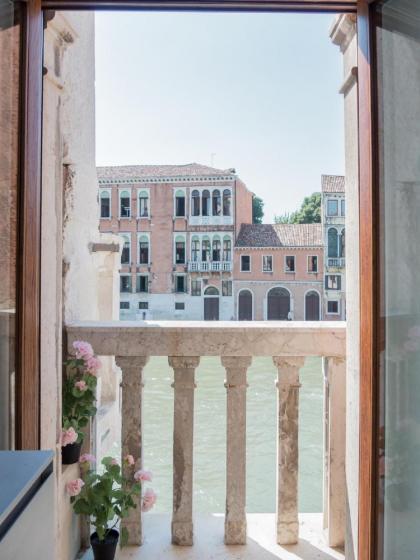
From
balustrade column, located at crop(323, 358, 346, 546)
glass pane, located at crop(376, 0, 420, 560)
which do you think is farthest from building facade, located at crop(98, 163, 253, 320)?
glass pane, located at crop(376, 0, 420, 560)

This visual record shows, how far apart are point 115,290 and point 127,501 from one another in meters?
1.82

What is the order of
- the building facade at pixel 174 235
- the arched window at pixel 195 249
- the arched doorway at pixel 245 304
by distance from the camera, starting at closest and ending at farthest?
the building facade at pixel 174 235 < the arched window at pixel 195 249 < the arched doorway at pixel 245 304

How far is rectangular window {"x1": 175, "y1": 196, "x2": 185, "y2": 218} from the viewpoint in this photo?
73.6 ft

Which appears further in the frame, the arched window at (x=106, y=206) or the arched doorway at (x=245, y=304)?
the arched doorway at (x=245, y=304)

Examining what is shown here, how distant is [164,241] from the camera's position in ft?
75.1

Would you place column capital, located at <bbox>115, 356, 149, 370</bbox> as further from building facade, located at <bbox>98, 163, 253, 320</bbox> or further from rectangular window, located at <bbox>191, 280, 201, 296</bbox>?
rectangular window, located at <bbox>191, 280, 201, 296</bbox>

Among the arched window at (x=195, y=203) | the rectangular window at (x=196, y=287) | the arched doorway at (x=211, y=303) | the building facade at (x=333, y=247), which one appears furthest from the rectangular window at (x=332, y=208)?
the rectangular window at (x=196, y=287)

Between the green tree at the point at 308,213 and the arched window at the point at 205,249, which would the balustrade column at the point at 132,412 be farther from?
the green tree at the point at 308,213

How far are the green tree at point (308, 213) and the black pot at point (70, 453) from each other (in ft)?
79.0

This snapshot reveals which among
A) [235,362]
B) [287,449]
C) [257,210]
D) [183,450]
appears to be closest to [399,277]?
[235,362]

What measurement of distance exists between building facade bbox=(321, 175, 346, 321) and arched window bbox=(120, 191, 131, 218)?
917 centimetres

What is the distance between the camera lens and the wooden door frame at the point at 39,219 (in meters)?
1.25

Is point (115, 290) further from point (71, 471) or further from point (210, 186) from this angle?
point (210, 186)

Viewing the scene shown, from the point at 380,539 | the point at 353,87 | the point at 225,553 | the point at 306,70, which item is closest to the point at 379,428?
the point at 380,539
